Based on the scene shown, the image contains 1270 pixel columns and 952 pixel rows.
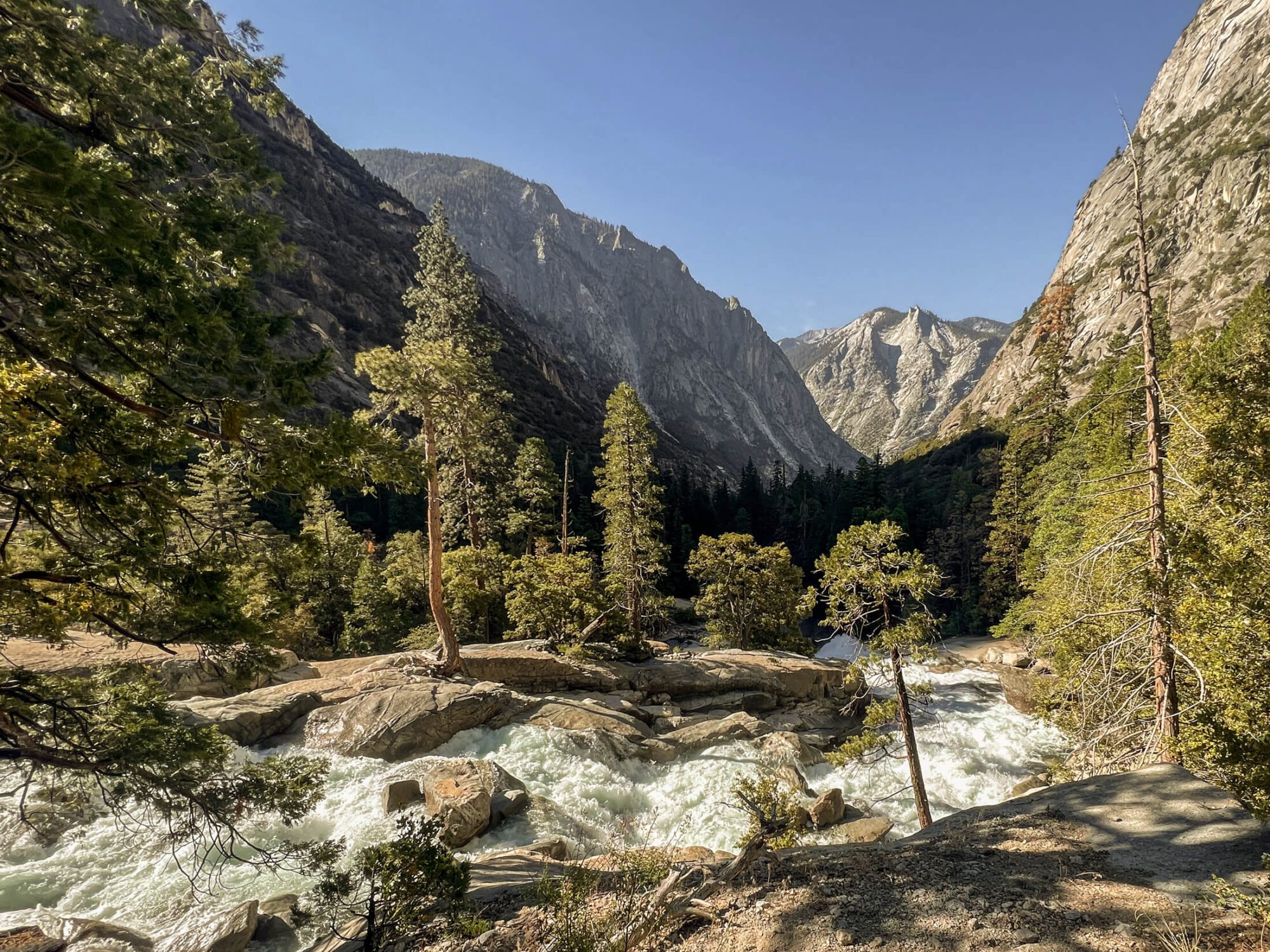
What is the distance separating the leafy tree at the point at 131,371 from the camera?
4.52 metres

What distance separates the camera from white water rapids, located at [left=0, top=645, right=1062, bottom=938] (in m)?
8.65

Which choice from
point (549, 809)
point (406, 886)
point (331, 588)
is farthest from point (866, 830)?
point (331, 588)

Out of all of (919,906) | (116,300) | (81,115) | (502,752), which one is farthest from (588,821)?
(81,115)

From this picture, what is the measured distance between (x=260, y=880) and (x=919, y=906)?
1057 centimetres

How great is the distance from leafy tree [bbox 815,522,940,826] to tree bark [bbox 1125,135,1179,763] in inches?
131

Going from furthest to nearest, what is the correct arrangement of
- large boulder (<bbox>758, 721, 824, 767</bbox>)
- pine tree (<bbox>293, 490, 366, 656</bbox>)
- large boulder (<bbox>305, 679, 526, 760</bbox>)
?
1. pine tree (<bbox>293, 490, 366, 656</bbox>)
2. large boulder (<bbox>758, 721, 824, 767</bbox>)
3. large boulder (<bbox>305, 679, 526, 760</bbox>)

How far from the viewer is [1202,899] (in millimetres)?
4707

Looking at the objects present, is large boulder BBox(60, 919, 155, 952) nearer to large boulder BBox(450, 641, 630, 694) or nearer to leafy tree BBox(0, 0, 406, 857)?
leafy tree BBox(0, 0, 406, 857)

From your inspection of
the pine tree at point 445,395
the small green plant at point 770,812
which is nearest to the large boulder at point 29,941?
the pine tree at point 445,395

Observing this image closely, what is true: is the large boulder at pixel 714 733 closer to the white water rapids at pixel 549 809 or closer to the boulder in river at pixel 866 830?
the white water rapids at pixel 549 809

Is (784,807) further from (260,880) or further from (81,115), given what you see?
(81,115)

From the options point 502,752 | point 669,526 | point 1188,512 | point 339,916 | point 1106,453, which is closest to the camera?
point 339,916

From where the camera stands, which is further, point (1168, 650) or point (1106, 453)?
point (1106, 453)

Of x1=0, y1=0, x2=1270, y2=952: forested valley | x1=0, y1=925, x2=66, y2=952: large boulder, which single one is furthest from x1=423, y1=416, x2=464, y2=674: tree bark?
x1=0, y1=925, x2=66, y2=952: large boulder
